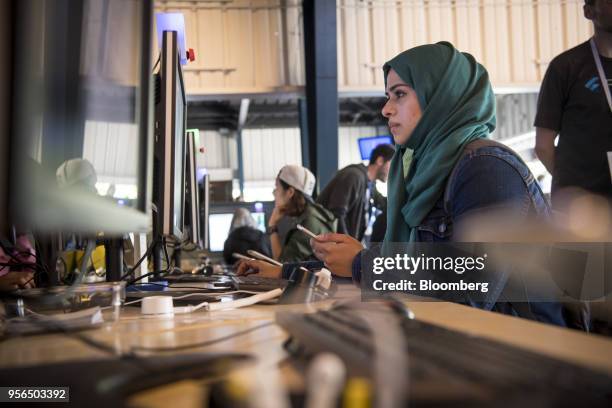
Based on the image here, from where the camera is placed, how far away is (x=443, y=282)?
1.23m

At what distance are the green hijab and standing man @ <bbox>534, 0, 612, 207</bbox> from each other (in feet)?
1.56

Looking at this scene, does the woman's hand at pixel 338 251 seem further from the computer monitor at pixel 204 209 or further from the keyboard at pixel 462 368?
the computer monitor at pixel 204 209

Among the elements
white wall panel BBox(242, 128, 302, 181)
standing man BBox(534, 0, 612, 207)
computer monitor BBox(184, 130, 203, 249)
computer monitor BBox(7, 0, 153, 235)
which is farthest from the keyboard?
white wall panel BBox(242, 128, 302, 181)

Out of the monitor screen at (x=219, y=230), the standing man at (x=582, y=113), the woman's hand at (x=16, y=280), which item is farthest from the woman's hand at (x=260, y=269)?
the monitor screen at (x=219, y=230)

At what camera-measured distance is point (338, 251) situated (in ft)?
5.22

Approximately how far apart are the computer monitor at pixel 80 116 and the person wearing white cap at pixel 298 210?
2380 mm

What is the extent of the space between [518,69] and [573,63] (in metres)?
5.18

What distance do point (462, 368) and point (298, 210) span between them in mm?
3567

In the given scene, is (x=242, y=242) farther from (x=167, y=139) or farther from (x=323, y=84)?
(x=167, y=139)

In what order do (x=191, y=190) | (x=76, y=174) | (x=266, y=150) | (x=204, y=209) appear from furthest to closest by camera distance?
(x=266, y=150), (x=204, y=209), (x=191, y=190), (x=76, y=174)

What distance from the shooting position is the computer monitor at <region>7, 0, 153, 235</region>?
0.78 metres

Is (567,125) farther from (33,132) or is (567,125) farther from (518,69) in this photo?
(518,69)

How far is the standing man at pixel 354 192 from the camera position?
4.64 metres

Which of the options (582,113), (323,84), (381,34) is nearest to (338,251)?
(582,113)
